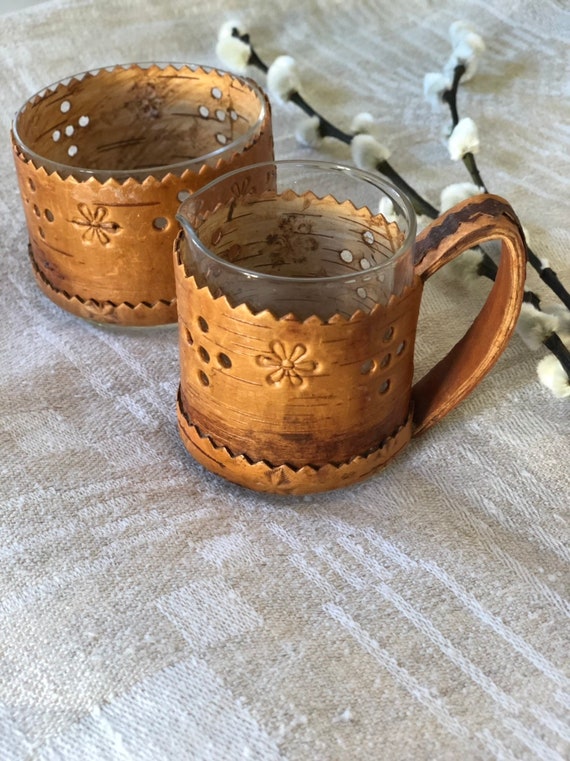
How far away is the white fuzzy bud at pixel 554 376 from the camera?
0.53 metres

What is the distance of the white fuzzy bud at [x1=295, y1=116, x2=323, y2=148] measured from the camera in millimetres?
770

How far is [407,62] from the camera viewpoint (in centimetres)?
89

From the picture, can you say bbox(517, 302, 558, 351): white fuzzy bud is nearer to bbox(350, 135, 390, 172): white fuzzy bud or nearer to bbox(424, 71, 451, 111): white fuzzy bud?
bbox(350, 135, 390, 172): white fuzzy bud

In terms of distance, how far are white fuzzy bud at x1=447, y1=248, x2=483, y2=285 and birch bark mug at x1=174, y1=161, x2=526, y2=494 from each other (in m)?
0.12

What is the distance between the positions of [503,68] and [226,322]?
57 cm

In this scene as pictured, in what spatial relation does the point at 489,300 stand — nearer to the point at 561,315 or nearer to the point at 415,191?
the point at 561,315

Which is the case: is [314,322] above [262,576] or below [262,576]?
above

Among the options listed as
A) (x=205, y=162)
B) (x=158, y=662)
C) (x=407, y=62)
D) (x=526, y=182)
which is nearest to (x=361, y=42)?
(x=407, y=62)

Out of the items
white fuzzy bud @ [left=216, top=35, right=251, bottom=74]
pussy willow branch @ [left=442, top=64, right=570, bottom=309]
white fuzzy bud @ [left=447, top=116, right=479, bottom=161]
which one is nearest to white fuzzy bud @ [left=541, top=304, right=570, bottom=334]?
pussy willow branch @ [left=442, top=64, right=570, bottom=309]

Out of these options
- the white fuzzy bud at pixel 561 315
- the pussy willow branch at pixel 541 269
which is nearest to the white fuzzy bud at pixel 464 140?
the pussy willow branch at pixel 541 269

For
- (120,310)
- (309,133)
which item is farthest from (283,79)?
(120,310)

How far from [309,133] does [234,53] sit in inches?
4.1

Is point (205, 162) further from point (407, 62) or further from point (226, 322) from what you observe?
point (407, 62)

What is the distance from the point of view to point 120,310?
1.91ft
